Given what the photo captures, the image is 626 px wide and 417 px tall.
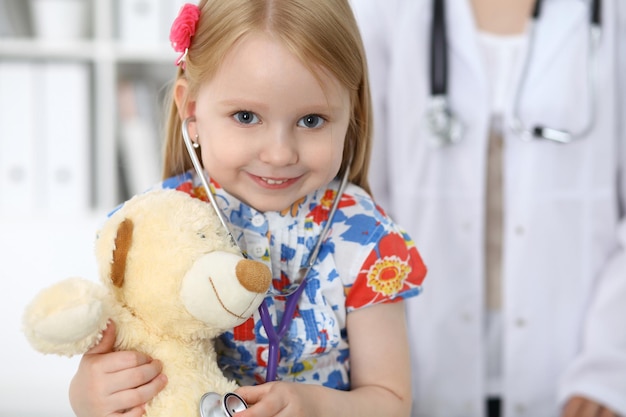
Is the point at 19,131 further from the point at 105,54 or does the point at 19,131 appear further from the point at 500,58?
the point at 500,58

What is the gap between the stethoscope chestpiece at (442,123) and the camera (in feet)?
3.86

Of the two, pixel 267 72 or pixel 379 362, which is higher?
pixel 267 72

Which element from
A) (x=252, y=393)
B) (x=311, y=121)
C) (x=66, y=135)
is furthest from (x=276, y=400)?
(x=66, y=135)

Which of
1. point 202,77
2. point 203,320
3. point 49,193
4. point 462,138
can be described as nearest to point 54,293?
point 203,320

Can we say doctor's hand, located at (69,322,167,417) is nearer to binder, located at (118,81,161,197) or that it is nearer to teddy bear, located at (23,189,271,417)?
teddy bear, located at (23,189,271,417)

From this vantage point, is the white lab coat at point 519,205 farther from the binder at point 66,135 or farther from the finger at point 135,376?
the binder at point 66,135

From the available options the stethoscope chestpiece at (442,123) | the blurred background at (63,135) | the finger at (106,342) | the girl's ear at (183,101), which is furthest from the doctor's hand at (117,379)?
the blurred background at (63,135)

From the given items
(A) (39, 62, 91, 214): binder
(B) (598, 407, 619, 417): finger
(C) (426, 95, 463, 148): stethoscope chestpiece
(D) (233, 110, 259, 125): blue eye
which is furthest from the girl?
(A) (39, 62, 91, 214): binder

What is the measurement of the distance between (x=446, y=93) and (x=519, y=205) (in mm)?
215

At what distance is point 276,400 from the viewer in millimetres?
607

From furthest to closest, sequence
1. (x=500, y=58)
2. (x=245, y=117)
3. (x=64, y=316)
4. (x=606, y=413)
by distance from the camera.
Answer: (x=500, y=58) → (x=606, y=413) → (x=245, y=117) → (x=64, y=316)

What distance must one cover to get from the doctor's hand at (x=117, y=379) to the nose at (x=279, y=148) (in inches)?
7.4

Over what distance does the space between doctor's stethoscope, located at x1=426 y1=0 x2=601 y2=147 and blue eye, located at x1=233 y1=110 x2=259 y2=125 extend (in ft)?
1.93

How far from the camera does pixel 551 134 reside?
3.84 feet
